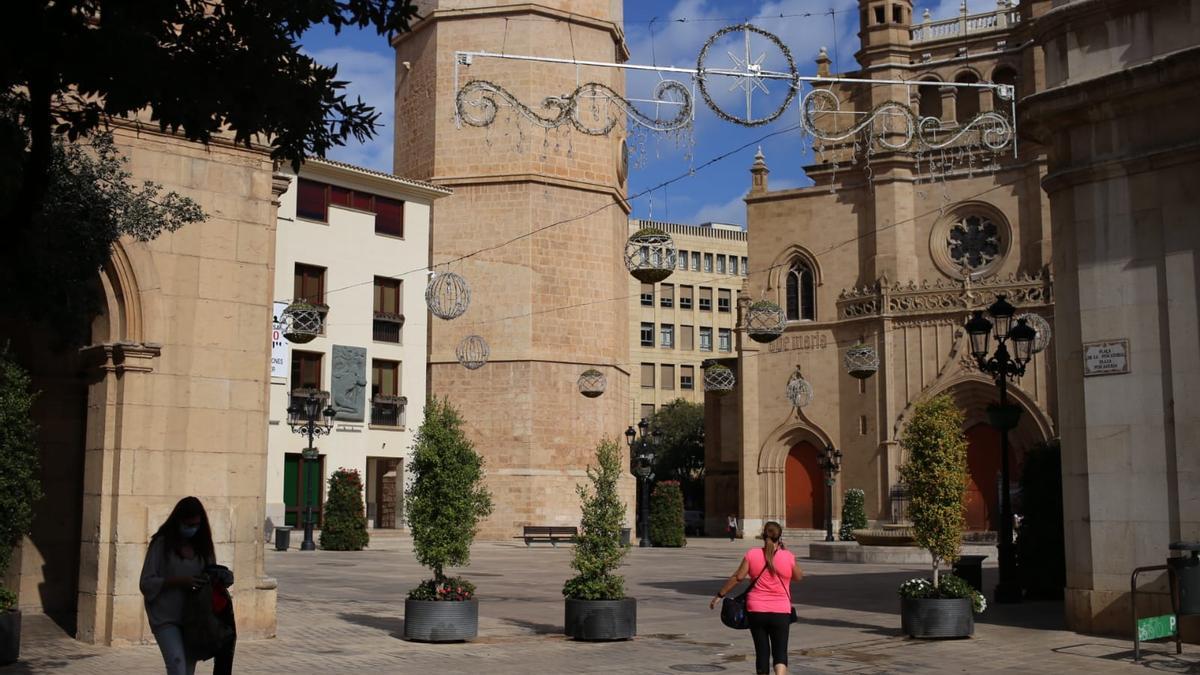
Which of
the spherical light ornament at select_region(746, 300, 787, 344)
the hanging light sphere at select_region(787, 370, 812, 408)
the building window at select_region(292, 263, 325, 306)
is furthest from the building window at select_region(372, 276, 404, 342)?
the hanging light sphere at select_region(787, 370, 812, 408)

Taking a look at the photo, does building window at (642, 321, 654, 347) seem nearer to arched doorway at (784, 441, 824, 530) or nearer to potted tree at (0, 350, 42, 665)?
arched doorway at (784, 441, 824, 530)

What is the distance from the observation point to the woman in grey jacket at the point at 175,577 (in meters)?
7.27

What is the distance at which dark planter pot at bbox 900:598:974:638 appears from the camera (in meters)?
13.1

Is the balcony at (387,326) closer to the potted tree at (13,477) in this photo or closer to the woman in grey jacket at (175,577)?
the potted tree at (13,477)

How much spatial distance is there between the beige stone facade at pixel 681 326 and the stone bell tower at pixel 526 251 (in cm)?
4167

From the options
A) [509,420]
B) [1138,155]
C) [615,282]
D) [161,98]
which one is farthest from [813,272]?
[161,98]

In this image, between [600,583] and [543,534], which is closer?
[600,583]

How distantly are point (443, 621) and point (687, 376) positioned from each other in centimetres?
6824

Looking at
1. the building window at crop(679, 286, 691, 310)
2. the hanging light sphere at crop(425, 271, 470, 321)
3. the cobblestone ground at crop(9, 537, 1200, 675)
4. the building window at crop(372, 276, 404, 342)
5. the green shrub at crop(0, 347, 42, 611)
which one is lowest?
the cobblestone ground at crop(9, 537, 1200, 675)

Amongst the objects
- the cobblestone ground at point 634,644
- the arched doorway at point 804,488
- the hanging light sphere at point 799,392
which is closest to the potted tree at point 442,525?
the cobblestone ground at point 634,644

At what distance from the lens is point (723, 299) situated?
271 ft

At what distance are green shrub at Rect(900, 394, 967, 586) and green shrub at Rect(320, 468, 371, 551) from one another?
1849 cm

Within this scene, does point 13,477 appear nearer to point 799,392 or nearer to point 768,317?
point 768,317

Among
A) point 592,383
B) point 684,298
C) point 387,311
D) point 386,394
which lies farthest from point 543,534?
point 684,298
